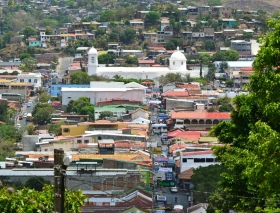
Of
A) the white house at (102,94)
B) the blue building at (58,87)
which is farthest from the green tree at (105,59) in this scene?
the white house at (102,94)

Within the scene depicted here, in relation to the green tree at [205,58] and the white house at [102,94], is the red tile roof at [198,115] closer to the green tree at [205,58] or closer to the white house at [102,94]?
the white house at [102,94]

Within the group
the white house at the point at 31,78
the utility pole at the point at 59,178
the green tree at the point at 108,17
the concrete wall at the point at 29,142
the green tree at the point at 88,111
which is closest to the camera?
the utility pole at the point at 59,178

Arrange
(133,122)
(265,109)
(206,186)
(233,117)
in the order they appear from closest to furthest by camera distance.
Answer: (265,109) < (233,117) < (206,186) < (133,122)

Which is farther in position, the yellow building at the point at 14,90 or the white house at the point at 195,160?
the yellow building at the point at 14,90

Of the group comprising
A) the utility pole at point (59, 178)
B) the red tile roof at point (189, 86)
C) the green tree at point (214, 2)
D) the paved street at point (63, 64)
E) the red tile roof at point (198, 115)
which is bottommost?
the paved street at point (63, 64)

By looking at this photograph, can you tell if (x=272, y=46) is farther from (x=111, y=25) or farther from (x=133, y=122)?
(x=111, y=25)

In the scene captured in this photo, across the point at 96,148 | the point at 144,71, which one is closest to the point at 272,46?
the point at 96,148

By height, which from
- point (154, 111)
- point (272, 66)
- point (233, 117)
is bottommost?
point (154, 111)
